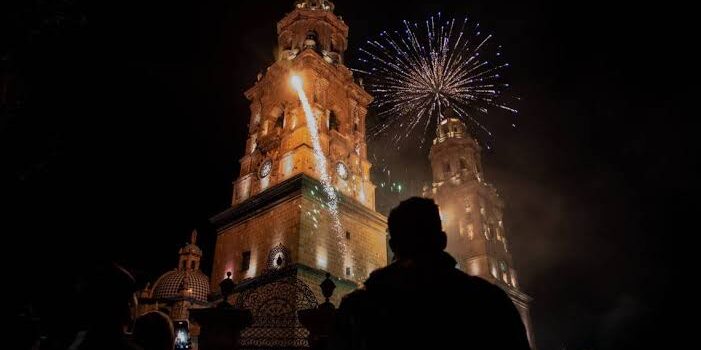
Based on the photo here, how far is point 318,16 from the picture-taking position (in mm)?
39438

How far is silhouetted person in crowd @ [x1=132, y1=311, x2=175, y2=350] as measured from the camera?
5.03 meters

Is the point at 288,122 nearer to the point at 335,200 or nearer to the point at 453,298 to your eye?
the point at 335,200

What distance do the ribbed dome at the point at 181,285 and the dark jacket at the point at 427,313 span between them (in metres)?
33.5

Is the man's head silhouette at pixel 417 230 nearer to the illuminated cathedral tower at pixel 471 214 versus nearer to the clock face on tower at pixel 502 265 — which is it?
the illuminated cathedral tower at pixel 471 214

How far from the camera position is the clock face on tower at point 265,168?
31562 mm

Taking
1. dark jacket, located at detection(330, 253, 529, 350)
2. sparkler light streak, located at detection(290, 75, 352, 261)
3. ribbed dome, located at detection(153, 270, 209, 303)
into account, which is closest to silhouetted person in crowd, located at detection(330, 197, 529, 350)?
dark jacket, located at detection(330, 253, 529, 350)

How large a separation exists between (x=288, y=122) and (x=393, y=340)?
30547mm

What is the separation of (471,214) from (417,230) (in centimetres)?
4948

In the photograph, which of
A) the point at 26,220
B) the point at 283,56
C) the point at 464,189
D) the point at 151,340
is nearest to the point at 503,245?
the point at 464,189

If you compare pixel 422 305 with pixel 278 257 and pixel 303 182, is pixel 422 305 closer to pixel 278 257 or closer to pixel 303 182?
pixel 278 257

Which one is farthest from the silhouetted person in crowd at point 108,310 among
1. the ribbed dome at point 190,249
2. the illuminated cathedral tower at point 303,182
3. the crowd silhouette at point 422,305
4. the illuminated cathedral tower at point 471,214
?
the illuminated cathedral tower at point 471,214

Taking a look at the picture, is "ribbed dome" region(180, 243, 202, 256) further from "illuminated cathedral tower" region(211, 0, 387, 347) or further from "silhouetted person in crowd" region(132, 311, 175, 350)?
"silhouetted person in crowd" region(132, 311, 175, 350)

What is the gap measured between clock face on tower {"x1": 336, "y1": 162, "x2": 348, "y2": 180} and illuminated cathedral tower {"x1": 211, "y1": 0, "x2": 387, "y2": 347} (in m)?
0.10

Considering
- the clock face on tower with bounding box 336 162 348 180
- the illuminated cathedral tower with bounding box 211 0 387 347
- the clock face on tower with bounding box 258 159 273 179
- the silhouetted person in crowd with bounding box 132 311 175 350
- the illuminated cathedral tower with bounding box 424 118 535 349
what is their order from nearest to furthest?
1. the silhouetted person in crowd with bounding box 132 311 175 350
2. the illuminated cathedral tower with bounding box 211 0 387 347
3. the clock face on tower with bounding box 336 162 348 180
4. the clock face on tower with bounding box 258 159 273 179
5. the illuminated cathedral tower with bounding box 424 118 535 349
